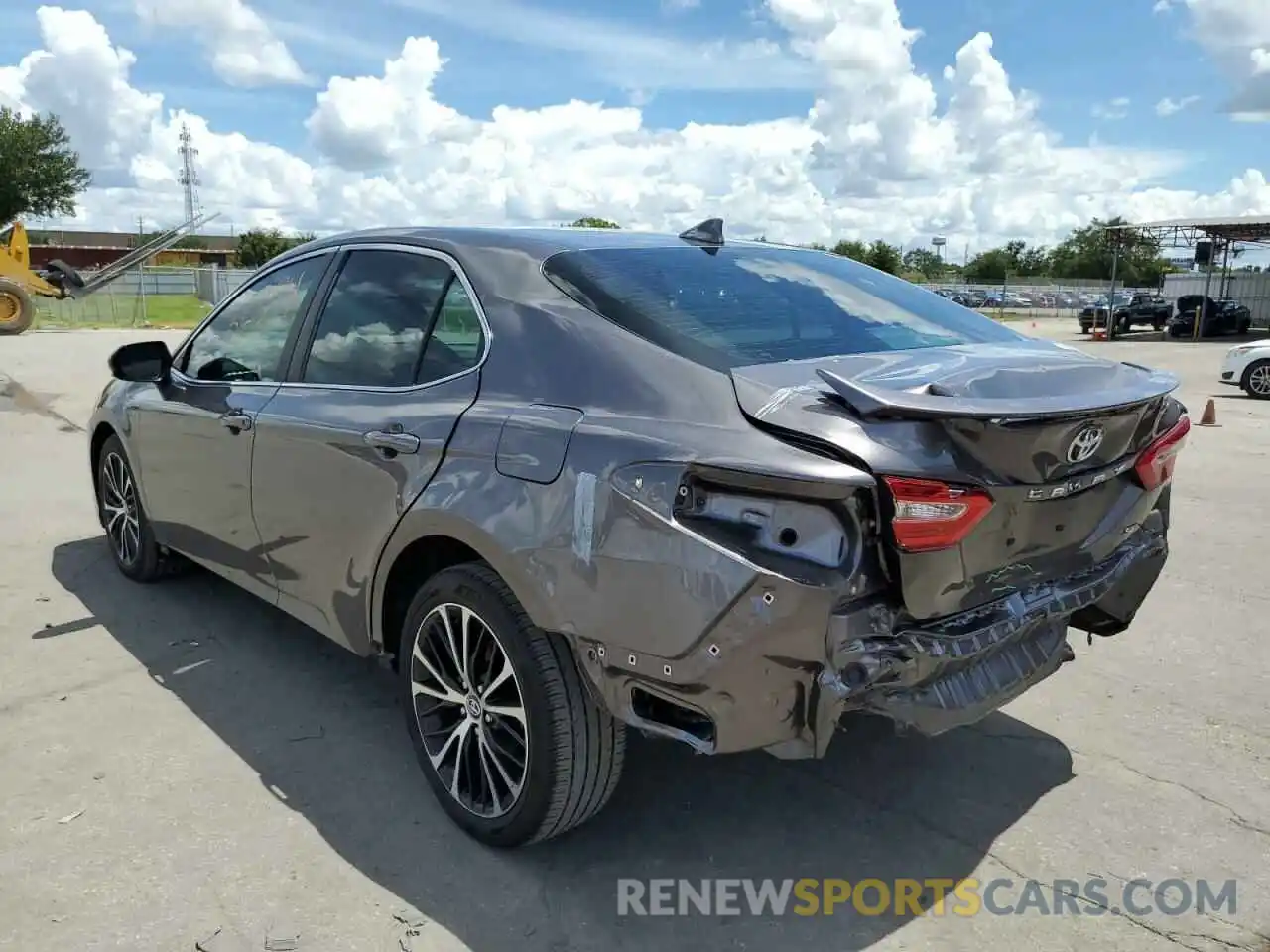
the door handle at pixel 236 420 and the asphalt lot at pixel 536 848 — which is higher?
the door handle at pixel 236 420

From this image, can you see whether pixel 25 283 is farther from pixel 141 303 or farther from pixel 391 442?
pixel 391 442

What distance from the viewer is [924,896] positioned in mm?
2734

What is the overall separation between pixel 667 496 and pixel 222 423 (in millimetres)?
2398

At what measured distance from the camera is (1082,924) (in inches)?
103

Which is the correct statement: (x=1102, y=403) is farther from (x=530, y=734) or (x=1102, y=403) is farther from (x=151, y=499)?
(x=151, y=499)

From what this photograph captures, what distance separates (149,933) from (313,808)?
0.63 metres

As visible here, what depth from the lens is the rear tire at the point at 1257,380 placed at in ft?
49.1

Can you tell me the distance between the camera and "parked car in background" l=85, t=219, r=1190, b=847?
229cm

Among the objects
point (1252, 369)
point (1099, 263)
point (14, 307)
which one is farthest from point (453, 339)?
point (1099, 263)

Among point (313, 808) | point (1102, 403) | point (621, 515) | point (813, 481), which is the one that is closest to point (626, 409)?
point (621, 515)

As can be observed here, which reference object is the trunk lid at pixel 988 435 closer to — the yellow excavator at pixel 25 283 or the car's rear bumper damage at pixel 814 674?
the car's rear bumper damage at pixel 814 674

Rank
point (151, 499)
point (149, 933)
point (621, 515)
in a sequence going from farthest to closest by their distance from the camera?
point (151, 499) → point (149, 933) → point (621, 515)

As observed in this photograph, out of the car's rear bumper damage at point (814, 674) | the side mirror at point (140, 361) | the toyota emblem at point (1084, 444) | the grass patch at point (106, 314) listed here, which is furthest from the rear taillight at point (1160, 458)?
the grass patch at point (106, 314)

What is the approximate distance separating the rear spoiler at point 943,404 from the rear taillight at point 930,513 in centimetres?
16
